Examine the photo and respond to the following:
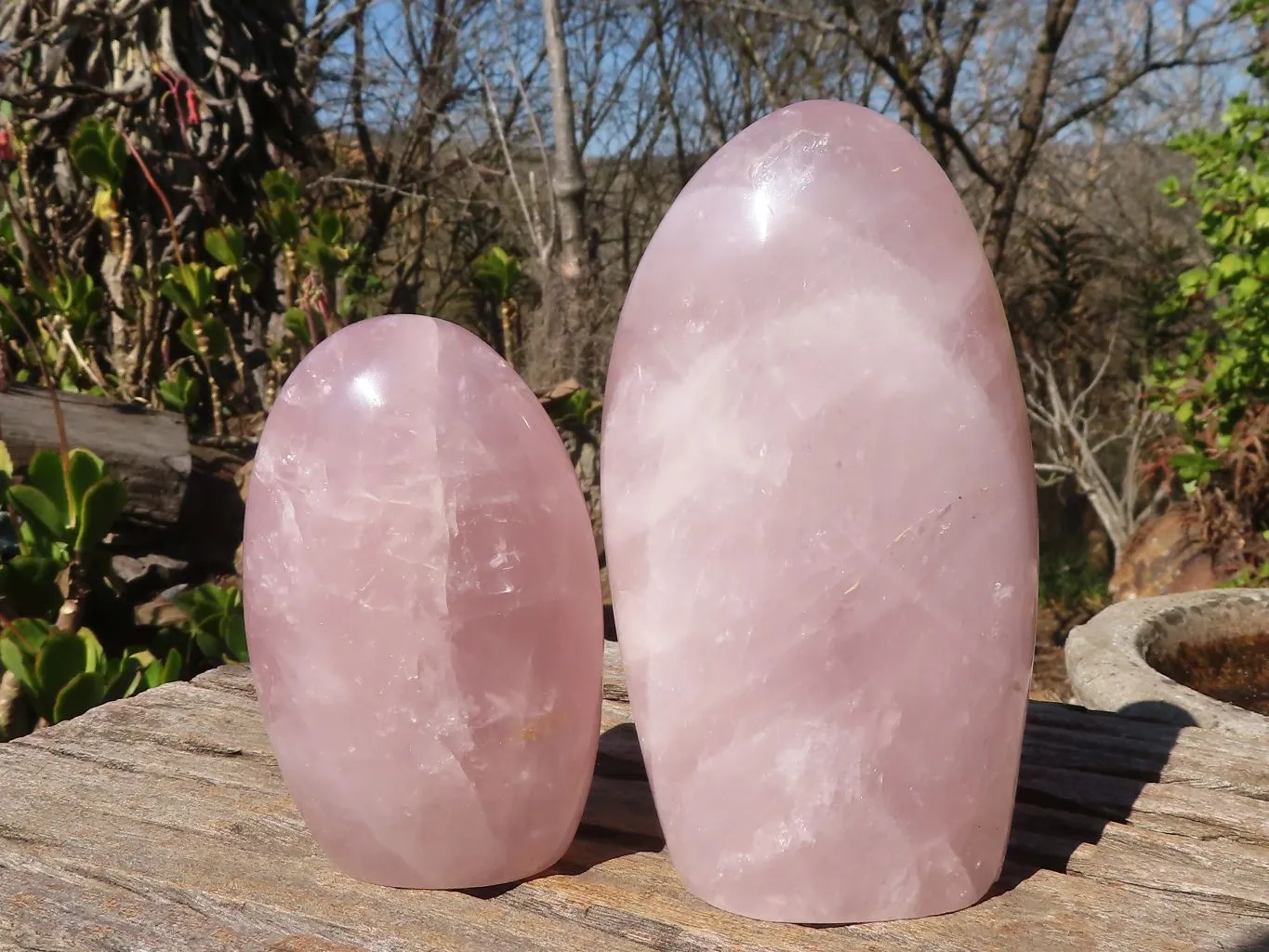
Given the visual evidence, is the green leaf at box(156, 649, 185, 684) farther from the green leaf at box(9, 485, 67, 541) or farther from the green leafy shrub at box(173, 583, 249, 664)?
the green leaf at box(9, 485, 67, 541)

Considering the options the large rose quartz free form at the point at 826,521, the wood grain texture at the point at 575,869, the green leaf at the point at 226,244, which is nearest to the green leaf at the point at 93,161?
the green leaf at the point at 226,244

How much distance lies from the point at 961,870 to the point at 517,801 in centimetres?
35

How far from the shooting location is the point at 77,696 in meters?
1.43

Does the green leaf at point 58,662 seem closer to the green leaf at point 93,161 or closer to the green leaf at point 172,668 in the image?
the green leaf at point 172,668

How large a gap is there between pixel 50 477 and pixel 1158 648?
172cm

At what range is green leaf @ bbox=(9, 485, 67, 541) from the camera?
5.11 ft

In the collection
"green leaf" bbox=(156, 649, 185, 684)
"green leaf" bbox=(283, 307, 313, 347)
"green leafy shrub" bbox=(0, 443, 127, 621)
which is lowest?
"green leaf" bbox=(156, 649, 185, 684)

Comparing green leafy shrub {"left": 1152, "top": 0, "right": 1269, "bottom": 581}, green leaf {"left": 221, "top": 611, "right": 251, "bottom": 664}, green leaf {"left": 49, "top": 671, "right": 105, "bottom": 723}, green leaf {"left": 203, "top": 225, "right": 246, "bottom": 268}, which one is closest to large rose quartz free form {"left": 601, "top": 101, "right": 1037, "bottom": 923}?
green leaf {"left": 49, "top": 671, "right": 105, "bottom": 723}

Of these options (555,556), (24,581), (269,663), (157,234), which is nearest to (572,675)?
(555,556)

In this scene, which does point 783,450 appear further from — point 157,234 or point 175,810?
point 157,234

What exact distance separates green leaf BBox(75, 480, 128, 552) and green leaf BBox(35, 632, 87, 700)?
0.68 feet

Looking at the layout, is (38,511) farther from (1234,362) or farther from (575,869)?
(1234,362)

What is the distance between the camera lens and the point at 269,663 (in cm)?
89

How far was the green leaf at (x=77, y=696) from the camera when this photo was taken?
1.41 m
